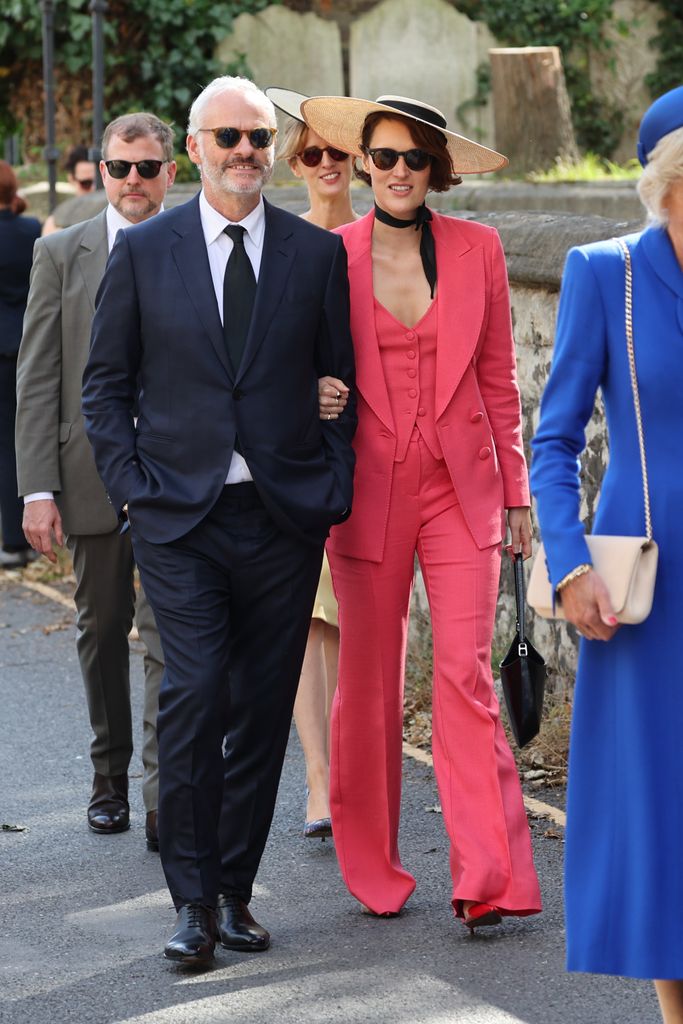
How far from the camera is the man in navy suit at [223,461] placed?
4.75 meters

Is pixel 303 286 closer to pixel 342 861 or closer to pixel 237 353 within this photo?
pixel 237 353

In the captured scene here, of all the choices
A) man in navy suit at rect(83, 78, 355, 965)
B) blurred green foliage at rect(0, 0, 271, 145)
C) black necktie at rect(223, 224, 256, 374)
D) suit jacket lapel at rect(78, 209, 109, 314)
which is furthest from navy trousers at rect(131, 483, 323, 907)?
blurred green foliage at rect(0, 0, 271, 145)

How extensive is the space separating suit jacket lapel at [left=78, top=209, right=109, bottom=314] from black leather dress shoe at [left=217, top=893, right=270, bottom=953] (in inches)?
74.4

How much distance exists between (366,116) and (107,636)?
74.5 inches

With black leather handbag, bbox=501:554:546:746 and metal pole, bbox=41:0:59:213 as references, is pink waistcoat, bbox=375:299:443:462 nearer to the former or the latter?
black leather handbag, bbox=501:554:546:746

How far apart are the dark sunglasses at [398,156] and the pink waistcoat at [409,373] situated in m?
0.37

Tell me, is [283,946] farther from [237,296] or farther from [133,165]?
[133,165]

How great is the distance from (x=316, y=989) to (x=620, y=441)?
1601mm

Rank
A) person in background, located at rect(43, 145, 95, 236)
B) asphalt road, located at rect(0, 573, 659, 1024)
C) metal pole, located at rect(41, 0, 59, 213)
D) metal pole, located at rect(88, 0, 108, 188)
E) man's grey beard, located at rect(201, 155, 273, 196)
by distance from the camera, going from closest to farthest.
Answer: asphalt road, located at rect(0, 573, 659, 1024) → man's grey beard, located at rect(201, 155, 273, 196) → person in background, located at rect(43, 145, 95, 236) → metal pole, located at rect(88, 0, 108, 188) → metal pole, located at rect(41, 0, 59, 213)

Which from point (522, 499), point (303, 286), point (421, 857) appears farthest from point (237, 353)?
point (421, 857)

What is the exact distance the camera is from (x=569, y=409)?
3.77m

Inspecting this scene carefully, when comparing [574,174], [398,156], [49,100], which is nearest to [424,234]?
[398,156]

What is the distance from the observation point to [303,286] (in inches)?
192

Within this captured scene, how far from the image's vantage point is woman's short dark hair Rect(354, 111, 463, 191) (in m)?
5.06
